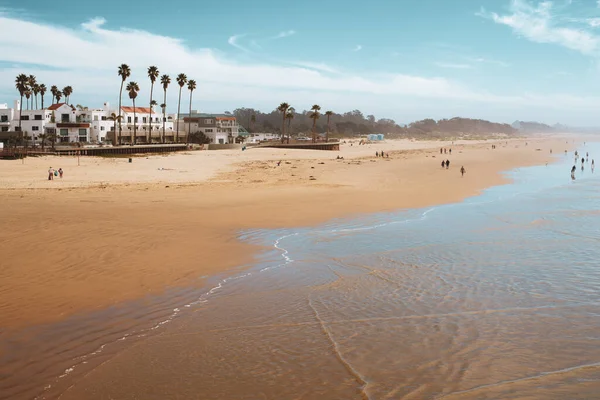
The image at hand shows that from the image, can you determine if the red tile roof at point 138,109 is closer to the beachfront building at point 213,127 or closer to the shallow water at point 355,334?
the beachfront building at point 213,127

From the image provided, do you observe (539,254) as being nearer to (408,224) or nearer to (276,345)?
(408,224)

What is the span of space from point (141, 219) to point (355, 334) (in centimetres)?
1505

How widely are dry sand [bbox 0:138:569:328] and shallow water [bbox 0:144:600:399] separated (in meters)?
1.51

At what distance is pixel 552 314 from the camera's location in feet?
37.7

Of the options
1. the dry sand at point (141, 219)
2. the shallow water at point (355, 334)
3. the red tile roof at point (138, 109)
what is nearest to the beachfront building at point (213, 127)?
the red tile roof at point (138, 109)

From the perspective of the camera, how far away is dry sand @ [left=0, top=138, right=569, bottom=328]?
12719 mm

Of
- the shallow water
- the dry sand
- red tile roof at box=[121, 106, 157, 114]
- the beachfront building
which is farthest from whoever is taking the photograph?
the beachfront building

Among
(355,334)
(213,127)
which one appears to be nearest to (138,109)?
(213,127)

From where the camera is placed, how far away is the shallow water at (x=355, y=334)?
788 cm

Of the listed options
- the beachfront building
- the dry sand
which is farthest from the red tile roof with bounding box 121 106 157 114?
the dry sand

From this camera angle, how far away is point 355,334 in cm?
1011

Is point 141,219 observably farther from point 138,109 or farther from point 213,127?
point 213,127

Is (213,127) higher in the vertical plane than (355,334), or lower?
higher

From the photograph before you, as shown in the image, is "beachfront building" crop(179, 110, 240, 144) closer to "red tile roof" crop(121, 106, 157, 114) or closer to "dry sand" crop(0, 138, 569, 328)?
"red tile roof" crop(121, 106, 157, 114)
